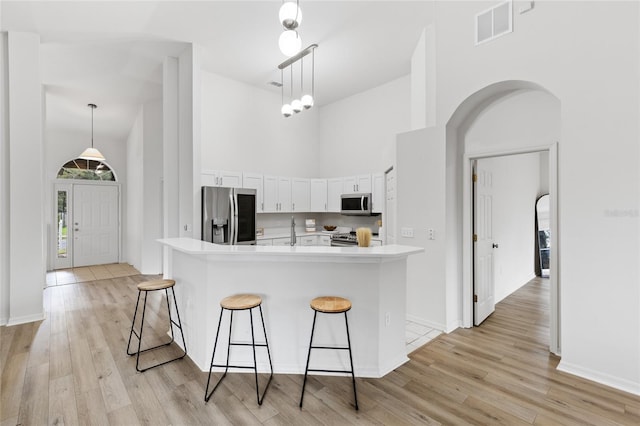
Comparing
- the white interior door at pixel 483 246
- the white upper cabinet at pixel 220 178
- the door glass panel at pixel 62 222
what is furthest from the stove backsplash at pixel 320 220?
the door glass panel at pixel 62 222

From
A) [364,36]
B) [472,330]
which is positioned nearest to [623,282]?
[472,330]

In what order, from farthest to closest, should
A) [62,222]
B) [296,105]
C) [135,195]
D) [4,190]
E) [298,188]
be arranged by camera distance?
[62,222]
[135,195]
[298,188]
[296,105]
[4,190]

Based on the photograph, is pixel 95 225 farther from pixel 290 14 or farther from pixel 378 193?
pixel 290 14

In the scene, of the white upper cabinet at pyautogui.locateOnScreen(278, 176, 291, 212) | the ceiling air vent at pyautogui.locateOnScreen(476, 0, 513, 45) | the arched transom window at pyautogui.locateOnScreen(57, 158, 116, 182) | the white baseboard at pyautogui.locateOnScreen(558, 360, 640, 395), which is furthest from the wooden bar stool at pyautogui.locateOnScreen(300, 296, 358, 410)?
the arched transom window at pyautogui.locateOnScreen(57, 158, 116, 182)

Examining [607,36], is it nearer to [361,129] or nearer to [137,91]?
[361,129]

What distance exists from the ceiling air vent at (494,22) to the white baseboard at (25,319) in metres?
5.99

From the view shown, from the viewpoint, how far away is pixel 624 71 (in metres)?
2.33

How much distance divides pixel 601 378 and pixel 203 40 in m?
5.63

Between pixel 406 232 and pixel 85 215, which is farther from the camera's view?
pixel 85 215

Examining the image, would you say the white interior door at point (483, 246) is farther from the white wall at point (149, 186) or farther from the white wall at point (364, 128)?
the white wall at point (149, 186)

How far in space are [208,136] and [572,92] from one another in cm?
498

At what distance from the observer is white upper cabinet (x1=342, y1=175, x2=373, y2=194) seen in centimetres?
568

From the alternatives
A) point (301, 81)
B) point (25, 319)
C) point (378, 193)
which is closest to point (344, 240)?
point (378, 193)

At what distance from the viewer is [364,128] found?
246 inches
